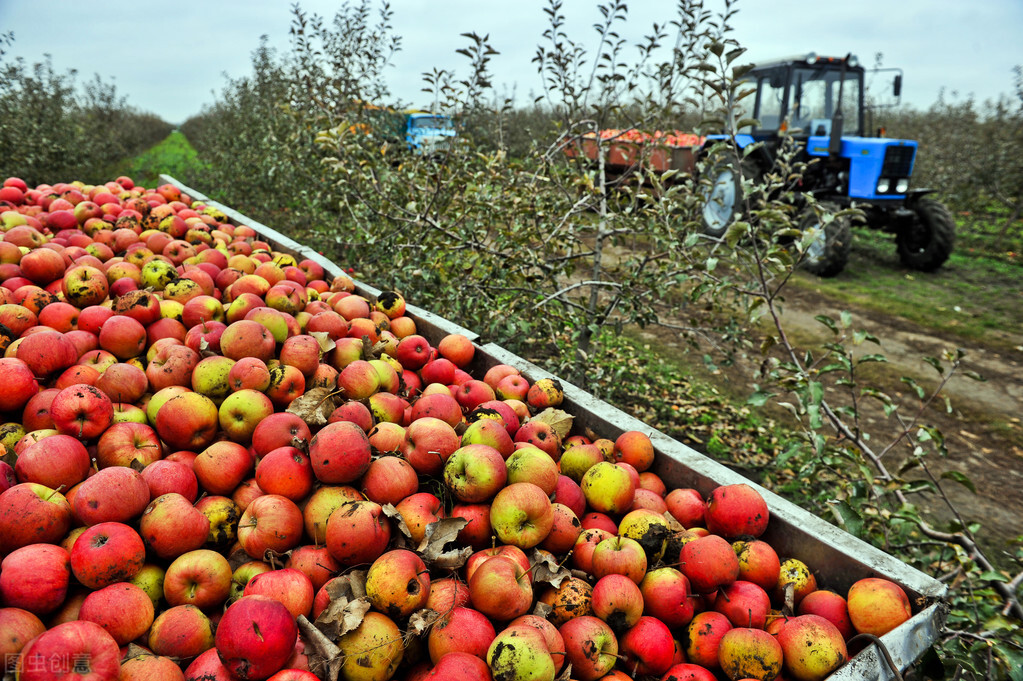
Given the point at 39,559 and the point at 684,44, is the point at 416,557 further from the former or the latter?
the point at 684,44

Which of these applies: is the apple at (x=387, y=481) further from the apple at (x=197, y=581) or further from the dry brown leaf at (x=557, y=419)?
the dry brown leaf at (x=557, y=419)

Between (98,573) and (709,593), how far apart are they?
1.80 m

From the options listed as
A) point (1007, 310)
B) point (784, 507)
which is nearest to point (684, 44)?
point (784, 507)

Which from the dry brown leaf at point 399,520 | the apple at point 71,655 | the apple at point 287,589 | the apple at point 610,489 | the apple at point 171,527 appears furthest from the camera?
the apple at point 610,489

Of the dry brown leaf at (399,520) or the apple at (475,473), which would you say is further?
the apple at (475,473)

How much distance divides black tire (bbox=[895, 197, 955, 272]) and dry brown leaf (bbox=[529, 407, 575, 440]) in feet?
33.0

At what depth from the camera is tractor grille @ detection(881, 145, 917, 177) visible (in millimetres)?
9625

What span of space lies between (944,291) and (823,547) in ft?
30.3

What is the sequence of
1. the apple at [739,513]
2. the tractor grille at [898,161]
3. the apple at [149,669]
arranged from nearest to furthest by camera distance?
1. the apple at [149,669]
2. the apple at [739,513]
3. the tractor grille at [898,161]

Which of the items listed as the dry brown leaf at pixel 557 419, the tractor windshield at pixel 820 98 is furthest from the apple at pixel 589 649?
the tractor windshield at pixel 820 98

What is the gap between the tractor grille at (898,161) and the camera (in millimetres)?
9625

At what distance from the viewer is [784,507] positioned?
2.09 m

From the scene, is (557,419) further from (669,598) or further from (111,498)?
(111,498)

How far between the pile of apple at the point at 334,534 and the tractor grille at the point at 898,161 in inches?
396
